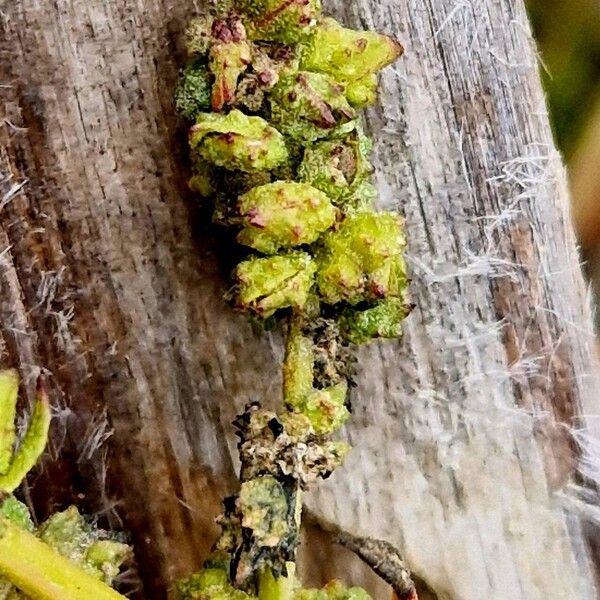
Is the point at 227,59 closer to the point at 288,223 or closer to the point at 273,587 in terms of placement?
the point at 288,223

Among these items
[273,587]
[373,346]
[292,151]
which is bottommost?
[273,587]

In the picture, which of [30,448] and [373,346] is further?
[373,346]

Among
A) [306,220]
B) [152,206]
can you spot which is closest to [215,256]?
[152,206]

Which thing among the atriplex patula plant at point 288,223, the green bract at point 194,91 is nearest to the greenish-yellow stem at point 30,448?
the atriplex patula plant at point 288,223

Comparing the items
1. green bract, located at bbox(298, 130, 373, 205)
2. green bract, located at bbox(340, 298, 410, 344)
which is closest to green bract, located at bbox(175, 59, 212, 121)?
green bract, located at bbox(298, 130, 373, 205)

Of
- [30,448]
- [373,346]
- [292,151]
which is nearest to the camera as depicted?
[30,448]

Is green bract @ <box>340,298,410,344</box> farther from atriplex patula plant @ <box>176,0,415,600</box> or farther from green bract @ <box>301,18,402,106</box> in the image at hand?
green bract @ <box>301,18,402,106</box>

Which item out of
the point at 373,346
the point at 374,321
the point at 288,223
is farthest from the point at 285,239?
the point at 373,346

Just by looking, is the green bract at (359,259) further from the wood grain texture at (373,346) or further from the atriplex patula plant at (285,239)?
the wood grain texture at (373,346)

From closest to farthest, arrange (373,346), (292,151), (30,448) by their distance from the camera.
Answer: (30,448), (292,151), (373,346)
